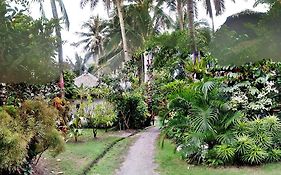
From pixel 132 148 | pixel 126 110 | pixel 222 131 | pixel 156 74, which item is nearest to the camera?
pixel 222 131

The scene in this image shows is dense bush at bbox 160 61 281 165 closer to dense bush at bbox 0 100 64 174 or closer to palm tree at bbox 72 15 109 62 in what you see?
dense bush at bbox 0 100 64 174

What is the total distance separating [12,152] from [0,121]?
556 millimetres

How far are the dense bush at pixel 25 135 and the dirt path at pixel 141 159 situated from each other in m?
1.52

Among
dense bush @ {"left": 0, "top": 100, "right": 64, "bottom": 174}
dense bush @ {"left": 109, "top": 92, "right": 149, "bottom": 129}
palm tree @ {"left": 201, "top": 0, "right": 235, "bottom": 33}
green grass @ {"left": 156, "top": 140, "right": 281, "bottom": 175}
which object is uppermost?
palm tree @ {"left": 201, "top": 0, "right": 235, "bottom": 33}

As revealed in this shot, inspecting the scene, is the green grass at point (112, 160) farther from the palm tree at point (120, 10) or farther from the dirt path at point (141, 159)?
the palm tree at point (120, 10)

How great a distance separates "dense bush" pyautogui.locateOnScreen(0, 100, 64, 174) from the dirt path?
1.52 metres

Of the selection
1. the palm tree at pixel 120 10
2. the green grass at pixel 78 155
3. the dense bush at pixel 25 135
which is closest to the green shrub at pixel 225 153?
the green grass at pixel 78 155

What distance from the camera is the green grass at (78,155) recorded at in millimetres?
8102

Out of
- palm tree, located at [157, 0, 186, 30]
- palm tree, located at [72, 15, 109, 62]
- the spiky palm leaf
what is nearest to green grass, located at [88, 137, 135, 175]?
the spiky palm leaf

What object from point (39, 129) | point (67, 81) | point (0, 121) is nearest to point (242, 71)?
point (39, 129)

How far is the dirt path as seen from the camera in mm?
7898

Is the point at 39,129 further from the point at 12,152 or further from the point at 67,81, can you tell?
the point at 67,81

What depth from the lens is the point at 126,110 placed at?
15305mm

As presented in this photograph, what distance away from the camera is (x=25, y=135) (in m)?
6.62
